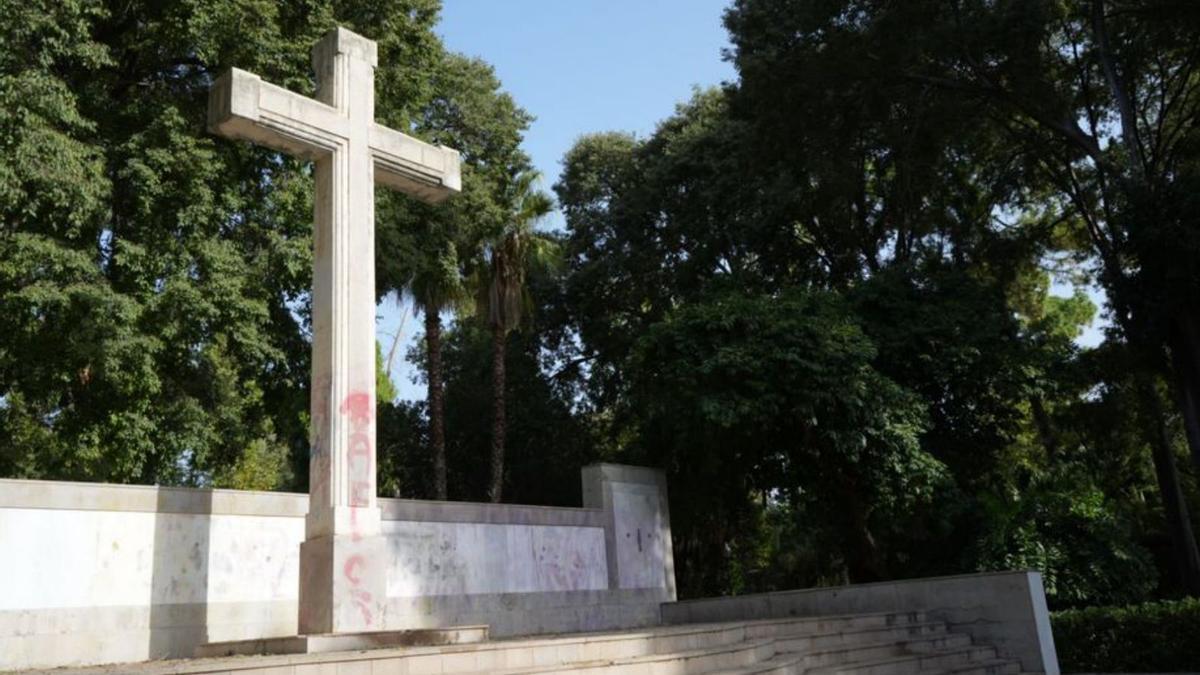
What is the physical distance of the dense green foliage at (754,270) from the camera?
15.4 meters

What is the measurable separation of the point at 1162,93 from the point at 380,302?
1816 centimetres

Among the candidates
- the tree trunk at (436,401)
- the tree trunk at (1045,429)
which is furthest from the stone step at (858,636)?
the tree trunk at (436,401)

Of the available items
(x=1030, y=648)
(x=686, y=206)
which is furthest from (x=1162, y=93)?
(x=1030, y=648)

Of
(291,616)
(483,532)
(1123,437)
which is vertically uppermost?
(1123,437)

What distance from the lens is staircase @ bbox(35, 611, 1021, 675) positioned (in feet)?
25.6

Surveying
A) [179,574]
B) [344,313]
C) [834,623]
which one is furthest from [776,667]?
[179,574]

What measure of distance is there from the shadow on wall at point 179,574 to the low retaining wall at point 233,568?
1 centimetres

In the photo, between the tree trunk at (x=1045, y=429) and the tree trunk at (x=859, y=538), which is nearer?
the tree trunk at (x=859, y=538)

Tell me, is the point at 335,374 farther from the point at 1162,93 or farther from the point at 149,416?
the point at 1162,93

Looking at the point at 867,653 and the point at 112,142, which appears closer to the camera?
the point at 867,653

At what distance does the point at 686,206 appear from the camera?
26.1 m

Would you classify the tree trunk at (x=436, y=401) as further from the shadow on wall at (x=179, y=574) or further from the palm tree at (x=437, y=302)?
the shadow on wall at (x=179, y=574)

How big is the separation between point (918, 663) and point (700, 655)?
158 inches

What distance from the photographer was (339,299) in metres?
11.1
